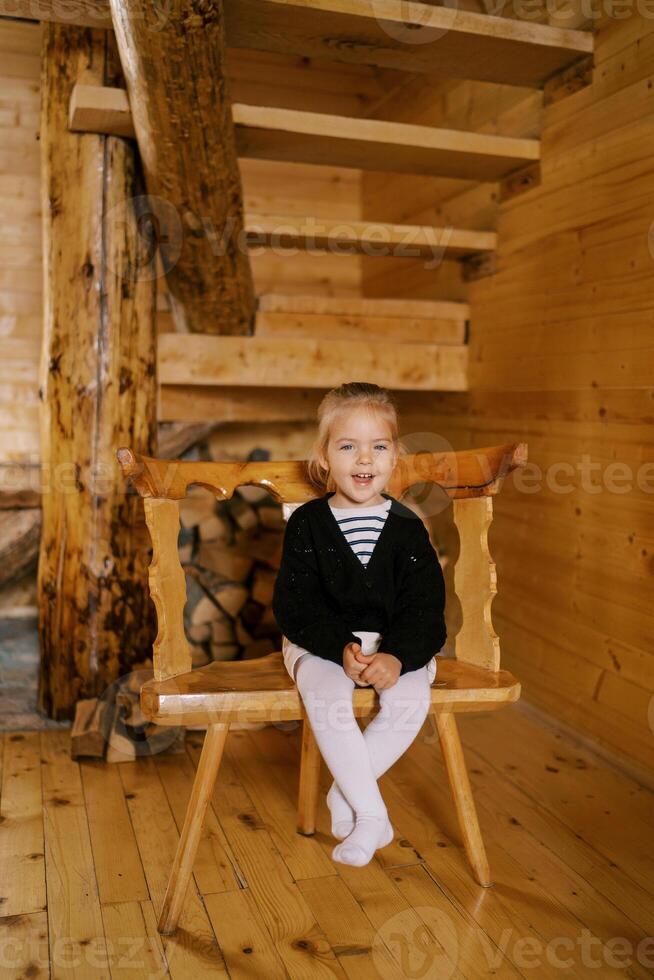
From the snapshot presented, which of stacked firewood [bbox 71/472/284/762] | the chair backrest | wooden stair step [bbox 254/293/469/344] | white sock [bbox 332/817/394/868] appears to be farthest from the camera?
wooden stair step [bbox 254/293/469/344]

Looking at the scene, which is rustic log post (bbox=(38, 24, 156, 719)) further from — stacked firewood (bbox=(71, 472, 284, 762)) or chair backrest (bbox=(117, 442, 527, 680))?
chair backrest (bbox=(117, 442, 527, 680))

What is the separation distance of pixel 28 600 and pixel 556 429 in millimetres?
1926

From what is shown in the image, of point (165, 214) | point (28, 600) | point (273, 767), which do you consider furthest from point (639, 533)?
point (28, 600)

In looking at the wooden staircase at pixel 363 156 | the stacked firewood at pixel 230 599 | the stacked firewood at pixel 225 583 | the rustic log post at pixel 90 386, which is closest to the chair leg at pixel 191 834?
the stacked firewood at pixel 225 583

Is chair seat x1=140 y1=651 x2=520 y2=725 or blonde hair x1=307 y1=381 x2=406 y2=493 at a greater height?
blonde hair x1=307 y1=381 x2=406 y2=493

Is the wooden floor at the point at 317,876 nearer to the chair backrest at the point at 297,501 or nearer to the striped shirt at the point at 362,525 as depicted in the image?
the chair backrest at the point at 297,501

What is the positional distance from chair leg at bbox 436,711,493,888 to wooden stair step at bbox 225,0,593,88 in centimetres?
149

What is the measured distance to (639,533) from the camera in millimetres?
2002

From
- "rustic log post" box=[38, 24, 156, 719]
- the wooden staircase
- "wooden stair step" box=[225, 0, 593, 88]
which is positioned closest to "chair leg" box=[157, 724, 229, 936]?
"rustic log post" box=[38, 24, 156, 719]

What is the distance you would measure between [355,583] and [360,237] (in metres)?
1.08

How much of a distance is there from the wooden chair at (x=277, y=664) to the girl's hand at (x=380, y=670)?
4cm

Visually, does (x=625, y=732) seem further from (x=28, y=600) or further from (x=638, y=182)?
(x=28, y=600)

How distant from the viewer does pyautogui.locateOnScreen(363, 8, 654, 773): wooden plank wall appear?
2000 millimetres

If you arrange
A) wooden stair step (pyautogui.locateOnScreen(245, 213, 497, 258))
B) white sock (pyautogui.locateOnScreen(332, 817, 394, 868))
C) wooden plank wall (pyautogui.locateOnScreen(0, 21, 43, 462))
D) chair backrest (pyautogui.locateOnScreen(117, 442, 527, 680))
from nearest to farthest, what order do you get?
white sock (pyautogui.locateOnScreen(332, 817, 394, 868))
chair backrest (pyautogui.locateOnScreen(117, 442, 527, 680))
wooden stair step (pyautogui.locateOnScreen(245, 213, 497, 258))
wooden plank wall (pyautogui.locateOnScreen(0, 21, 43, 462))
